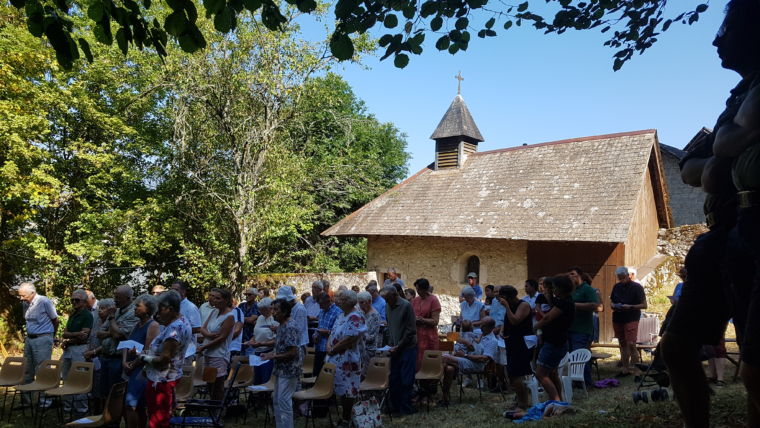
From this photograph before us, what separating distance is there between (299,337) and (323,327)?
7.47 ft

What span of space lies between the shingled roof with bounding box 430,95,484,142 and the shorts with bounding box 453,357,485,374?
47.6 ft

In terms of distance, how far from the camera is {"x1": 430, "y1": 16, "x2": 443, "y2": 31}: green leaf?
423 centimetres

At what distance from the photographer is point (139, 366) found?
5.93 m

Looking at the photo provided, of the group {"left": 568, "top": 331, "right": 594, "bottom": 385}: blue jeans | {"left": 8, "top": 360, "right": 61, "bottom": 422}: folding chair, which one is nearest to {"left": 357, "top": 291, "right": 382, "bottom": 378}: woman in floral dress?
{"left": 568, "top": 331, "right": 594, "bottom": 385}: blue jeans

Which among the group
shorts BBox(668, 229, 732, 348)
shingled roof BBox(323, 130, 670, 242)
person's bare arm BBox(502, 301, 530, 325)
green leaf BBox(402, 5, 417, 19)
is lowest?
person's bare arm BBox(502, 301, 530, 325)

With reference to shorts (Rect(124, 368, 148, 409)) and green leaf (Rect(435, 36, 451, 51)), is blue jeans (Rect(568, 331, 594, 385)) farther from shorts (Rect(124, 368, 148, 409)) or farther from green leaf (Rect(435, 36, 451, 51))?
shorts (Rect(124, 368, 148, 409))

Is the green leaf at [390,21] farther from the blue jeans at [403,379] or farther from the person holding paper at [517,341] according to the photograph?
the blue jeans at [403,379]

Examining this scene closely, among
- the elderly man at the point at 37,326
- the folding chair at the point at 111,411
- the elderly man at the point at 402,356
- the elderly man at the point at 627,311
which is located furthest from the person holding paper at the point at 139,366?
the elderly man at the point at 627,311

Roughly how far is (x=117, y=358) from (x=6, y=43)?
10.6m

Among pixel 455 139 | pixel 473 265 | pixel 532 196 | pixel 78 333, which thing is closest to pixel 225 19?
pixel 78 333

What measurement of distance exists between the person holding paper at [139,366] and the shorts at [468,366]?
456cm

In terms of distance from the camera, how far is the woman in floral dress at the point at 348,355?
7066mm

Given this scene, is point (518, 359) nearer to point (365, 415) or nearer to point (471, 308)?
point (365, 415)

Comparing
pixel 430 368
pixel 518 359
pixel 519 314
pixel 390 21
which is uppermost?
pixel 390 21
